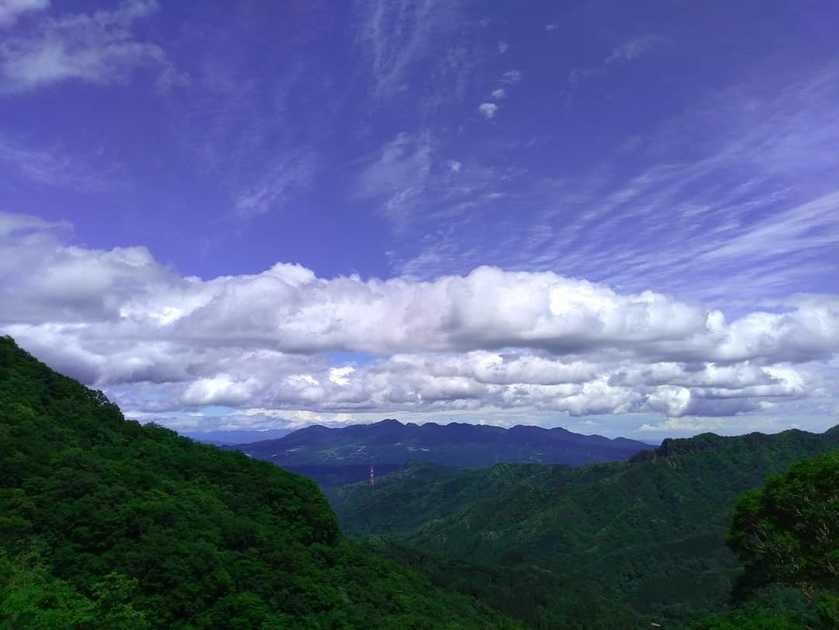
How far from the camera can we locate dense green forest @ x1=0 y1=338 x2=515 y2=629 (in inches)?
1682

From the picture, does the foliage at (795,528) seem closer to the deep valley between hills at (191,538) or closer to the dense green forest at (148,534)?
the deep valley between hills at (191,538)

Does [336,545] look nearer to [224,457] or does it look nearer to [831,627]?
[224,457]

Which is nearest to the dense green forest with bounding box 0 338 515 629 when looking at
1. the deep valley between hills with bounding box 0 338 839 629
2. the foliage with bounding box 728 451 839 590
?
the deep valley between hills with bounding box 0 338 839 629

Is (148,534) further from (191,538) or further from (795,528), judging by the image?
(795,528)

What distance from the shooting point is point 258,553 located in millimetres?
61219

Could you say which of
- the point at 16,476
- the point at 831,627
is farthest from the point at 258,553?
the point at 831,627

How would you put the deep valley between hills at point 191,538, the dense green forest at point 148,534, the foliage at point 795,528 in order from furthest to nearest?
the foliage at point 795,528
the deep valley between hills at point 191,538
the dense green forest at point 148,534

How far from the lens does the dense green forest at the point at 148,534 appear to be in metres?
42.7

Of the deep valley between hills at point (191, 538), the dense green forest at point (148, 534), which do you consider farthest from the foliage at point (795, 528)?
the dense green forest at point (148, 534)

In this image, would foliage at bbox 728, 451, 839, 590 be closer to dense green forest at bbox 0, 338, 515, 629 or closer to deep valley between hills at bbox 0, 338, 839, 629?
deep valley between hills at bbox 0, 338, 839, 629

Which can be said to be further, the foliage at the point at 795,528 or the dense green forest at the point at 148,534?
the foliage at the point at 795,528

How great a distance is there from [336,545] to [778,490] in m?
58.0

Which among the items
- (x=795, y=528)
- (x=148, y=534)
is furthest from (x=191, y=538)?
(x=795, y=528)

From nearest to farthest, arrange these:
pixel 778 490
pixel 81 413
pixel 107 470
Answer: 1. pixel 107 470
2. pixel 778 490
3. pixel 81 413
